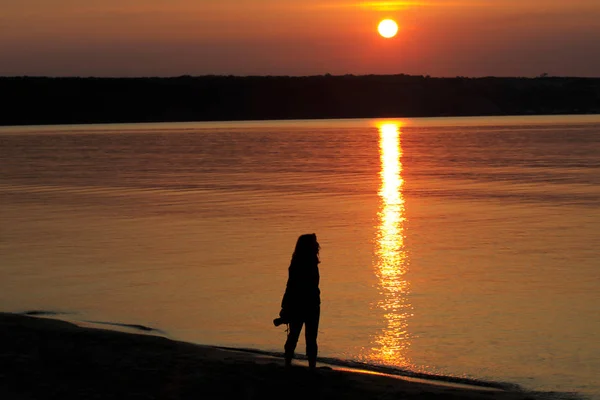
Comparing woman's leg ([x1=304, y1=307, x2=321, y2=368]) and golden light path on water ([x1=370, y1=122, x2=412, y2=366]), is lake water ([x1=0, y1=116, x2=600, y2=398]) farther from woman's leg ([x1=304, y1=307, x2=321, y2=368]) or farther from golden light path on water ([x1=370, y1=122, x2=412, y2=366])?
woman's leg ([x1=304, y1=307, x2=321, y2=368])

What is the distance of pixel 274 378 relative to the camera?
31.1 ft

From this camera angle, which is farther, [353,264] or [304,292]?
[353,264]

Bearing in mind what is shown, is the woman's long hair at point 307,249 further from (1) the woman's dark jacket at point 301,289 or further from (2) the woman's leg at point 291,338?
(2) the woman's leg at point 291,338

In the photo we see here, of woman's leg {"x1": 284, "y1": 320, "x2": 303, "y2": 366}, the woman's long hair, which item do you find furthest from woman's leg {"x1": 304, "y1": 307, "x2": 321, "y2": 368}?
the woman's long hair

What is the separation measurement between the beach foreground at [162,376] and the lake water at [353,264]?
123cm

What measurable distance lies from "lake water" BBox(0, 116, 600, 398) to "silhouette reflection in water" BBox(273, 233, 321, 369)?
5.59 feet

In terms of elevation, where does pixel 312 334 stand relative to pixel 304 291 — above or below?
below

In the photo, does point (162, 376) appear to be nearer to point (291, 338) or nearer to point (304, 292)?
point (291, 338)

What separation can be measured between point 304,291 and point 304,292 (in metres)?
0.01

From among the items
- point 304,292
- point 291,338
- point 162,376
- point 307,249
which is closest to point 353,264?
point 291,338

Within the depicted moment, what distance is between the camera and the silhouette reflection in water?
30.9 ft

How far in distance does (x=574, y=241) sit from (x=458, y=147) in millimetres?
48459

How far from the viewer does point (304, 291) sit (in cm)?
955

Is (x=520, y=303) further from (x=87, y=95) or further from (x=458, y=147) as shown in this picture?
(x=87, y=95)
